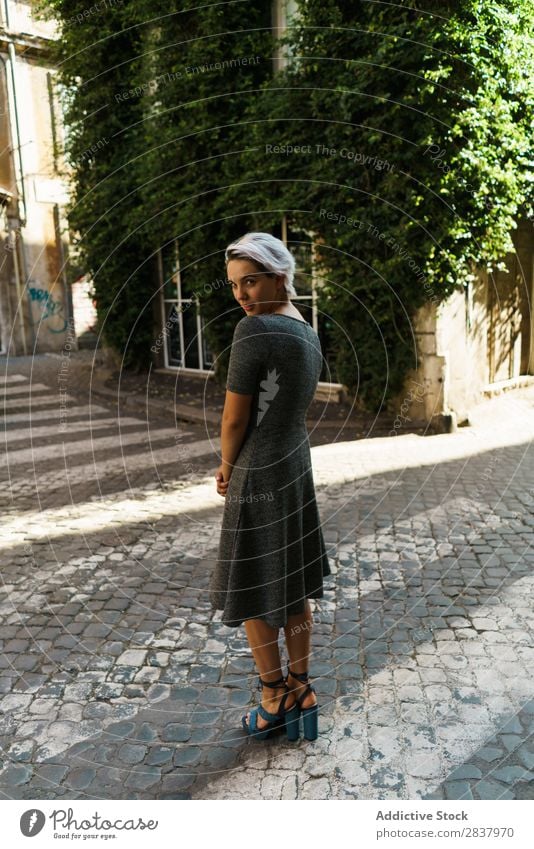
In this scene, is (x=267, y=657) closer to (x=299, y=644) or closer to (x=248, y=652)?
(x=299, y=644)

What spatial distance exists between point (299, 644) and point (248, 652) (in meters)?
0.94

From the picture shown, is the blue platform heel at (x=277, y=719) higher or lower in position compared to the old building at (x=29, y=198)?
lower

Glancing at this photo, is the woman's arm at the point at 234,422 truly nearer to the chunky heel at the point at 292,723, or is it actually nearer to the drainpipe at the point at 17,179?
the chunky heel at the point at 292,723

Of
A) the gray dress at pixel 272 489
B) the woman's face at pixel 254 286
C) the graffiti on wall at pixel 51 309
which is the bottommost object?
the gray dress at pixel 272 489

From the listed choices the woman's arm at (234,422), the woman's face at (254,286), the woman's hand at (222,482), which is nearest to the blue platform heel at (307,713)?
the woman's hand at (222,482)

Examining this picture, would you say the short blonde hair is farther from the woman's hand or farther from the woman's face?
the woman's hand

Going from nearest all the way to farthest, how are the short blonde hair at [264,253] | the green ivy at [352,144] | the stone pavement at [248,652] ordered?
1. the short blonde hair at [264,253]
2. the stone pavement at [248,652]
3. the green ivy at [352,144]

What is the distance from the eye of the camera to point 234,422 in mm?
2641

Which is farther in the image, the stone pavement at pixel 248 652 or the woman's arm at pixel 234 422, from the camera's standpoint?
the stone pavement at pixel 248 652

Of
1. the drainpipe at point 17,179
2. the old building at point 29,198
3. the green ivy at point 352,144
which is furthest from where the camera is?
the old building at point 29,198

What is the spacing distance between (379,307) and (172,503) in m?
4.32

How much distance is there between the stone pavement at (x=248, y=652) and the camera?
2.81m

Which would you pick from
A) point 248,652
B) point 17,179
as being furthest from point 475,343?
point 17,179
